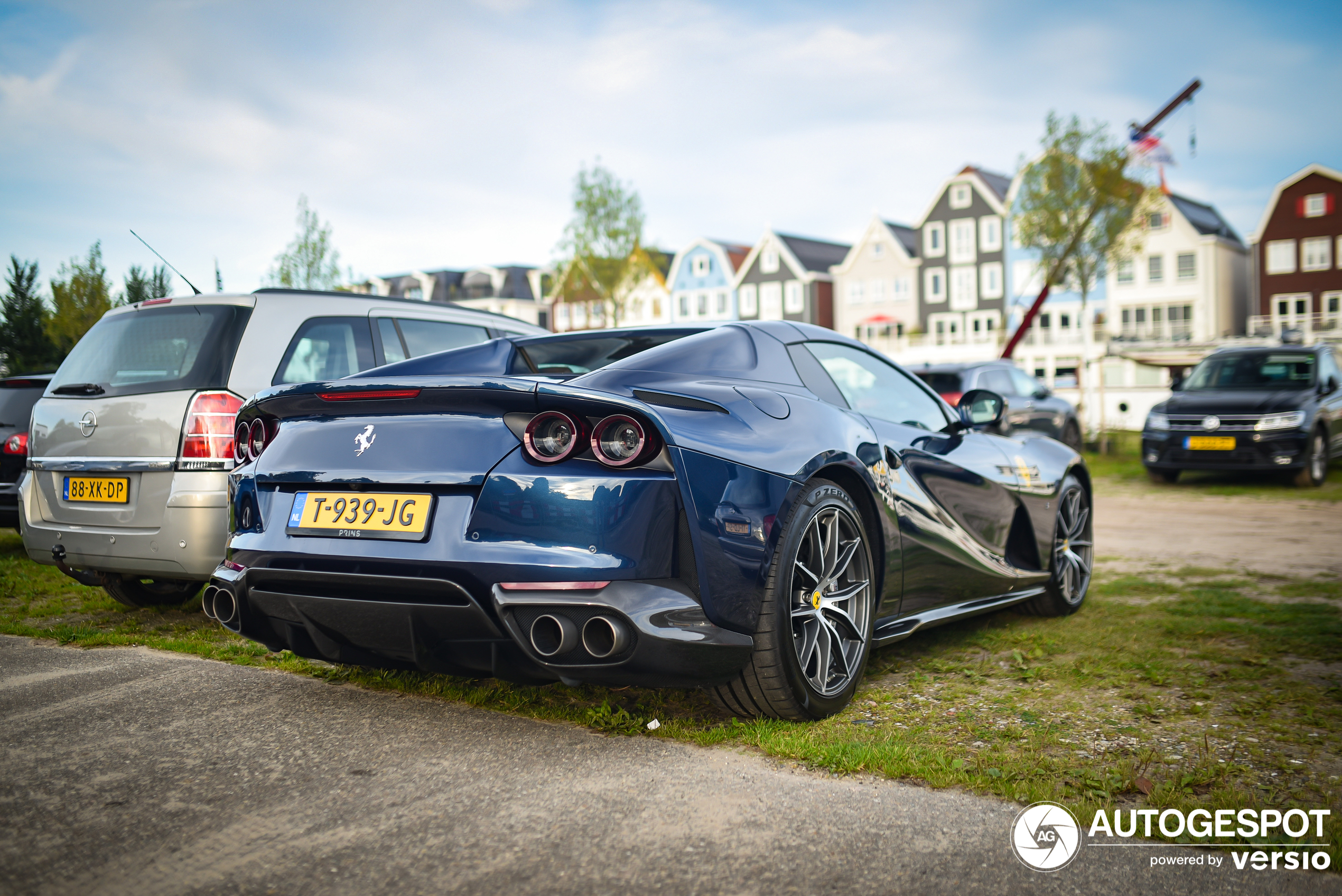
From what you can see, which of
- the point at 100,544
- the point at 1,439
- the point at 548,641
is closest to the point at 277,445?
the point at 548,641

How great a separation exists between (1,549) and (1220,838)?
8.82m

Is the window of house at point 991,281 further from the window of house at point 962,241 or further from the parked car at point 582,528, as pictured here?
the parked car at point 582,528

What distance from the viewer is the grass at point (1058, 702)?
2936 millimetres

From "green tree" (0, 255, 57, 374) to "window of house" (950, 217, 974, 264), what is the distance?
43.2 metres

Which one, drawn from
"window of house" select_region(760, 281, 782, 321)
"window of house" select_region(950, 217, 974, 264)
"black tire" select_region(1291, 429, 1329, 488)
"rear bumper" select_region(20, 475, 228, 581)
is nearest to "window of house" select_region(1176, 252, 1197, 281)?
"window of house" select_region(950, 217, 974, 264)

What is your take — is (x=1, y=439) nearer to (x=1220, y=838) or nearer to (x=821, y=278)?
(x=1220, y=838)

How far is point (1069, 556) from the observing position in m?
5.48

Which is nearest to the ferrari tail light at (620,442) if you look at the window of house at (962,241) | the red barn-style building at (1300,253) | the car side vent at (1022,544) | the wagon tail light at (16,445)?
the car side vent at (1022,544)

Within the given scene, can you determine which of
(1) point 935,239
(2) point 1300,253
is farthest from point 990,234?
(2) point 1300,253

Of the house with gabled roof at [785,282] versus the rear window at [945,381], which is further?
the house with gabled roof at [785,282]

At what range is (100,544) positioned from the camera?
486 centimetres

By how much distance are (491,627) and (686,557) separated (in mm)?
568

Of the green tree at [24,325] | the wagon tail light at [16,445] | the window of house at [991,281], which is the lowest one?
the wagon tail light at [16,445]

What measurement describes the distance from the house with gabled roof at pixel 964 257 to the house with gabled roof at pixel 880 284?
844mm
